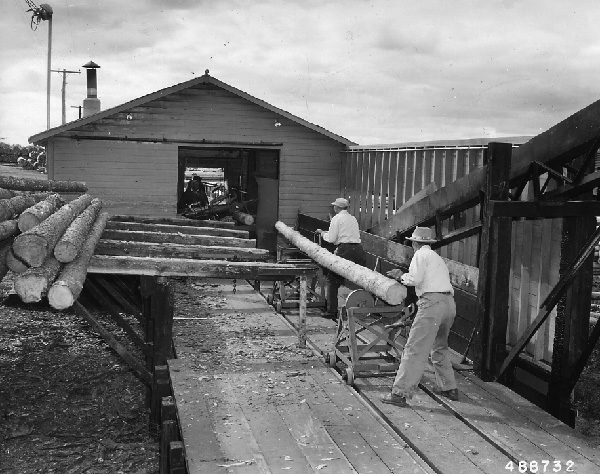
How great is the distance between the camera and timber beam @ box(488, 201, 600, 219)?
7.41 m

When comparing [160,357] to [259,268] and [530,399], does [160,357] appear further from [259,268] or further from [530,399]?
[530,399]

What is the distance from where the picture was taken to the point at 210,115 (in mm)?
16969

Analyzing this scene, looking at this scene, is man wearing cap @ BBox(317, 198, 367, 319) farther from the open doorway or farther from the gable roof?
the open doorway

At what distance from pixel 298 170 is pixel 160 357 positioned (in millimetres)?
10351

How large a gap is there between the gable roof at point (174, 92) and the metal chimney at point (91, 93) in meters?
7.71

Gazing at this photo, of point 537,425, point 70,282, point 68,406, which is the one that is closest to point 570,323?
point 537,425

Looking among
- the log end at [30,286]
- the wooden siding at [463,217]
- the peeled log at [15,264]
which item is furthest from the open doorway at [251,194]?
the log end at [30,286]

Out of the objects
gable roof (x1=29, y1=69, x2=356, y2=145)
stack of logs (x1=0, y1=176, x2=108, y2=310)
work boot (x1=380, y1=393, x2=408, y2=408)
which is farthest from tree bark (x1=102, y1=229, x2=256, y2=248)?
gable roof (x1=29, y1=69, x2=356, y2=145)

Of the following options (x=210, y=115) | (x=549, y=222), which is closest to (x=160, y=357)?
(x=549, y=222)

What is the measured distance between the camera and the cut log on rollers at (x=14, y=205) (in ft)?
25.2

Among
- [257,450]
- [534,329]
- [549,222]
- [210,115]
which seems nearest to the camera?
[257,450]

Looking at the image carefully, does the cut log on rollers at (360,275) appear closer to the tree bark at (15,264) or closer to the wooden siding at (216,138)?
the tree bark at (15,264)

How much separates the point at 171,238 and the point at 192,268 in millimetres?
2246

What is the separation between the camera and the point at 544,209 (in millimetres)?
7402
